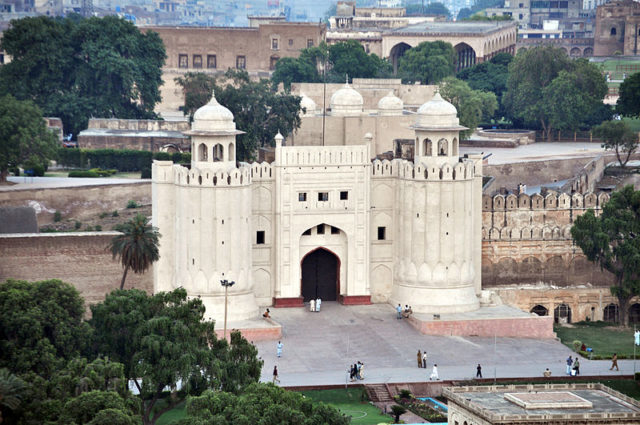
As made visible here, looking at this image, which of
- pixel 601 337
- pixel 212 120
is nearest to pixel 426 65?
pixel 601 337

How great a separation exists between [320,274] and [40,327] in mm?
13724

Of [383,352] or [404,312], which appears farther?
[404,312]

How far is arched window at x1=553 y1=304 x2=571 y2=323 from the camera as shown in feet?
217

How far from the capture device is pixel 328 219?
205ft

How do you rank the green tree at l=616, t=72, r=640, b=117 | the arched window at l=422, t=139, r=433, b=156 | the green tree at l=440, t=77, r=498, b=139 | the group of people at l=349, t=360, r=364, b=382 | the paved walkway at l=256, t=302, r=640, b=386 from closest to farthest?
the group of people at l=349, t=360, r=364, b=382, the paved walkway at l=256, t=302, r=640, b=386, the arched window at l=422, t=139, r=433, b=156, the green tree at l=616, t=72, r=640, b=117, the green tree at l=440, t=77, r=498, b=139

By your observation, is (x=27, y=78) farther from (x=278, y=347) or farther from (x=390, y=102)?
(x=278, y=347)

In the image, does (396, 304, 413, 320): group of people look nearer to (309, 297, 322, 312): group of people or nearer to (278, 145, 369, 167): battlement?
(309, 297, 322, 312): group of people

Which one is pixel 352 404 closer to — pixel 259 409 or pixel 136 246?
pixel 259 409

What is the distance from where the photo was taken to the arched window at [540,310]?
217 ft

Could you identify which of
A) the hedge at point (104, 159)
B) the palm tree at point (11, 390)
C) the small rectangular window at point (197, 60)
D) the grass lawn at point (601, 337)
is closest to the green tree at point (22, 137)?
the hedge at point (104, 159)

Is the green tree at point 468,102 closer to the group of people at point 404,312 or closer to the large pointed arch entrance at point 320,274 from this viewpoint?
the large pointed arch entrance at point 320,274

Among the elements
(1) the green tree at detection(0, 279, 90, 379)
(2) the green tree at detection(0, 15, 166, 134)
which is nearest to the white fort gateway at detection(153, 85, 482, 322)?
(1) the green tree at detection(0, 279, 90, 379)

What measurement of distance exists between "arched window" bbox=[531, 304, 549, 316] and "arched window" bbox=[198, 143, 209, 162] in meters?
13.4

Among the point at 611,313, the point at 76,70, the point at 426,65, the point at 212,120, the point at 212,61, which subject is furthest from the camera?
the point at 212,61
